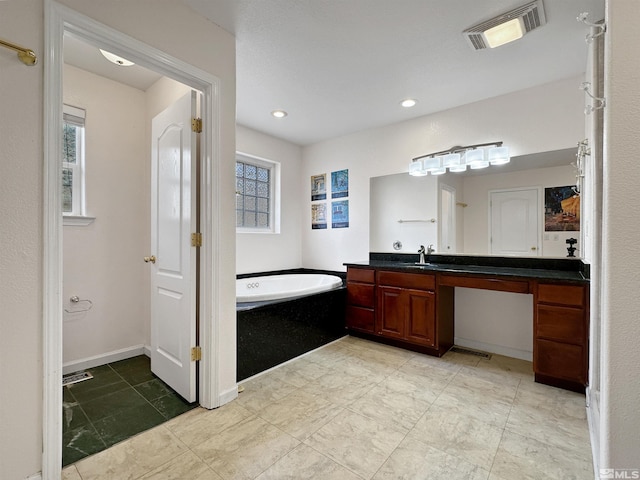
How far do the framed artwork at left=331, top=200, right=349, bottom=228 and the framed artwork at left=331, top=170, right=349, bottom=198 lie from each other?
4.2 inches

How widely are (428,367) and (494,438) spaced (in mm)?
901

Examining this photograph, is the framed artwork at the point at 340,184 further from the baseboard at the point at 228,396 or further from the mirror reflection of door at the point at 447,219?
the baseboard at the point at 228,396

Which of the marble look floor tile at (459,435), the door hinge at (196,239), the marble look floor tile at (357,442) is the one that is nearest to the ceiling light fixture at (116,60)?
the door hinge at (196,239)

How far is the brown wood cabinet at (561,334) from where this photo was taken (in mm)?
2062

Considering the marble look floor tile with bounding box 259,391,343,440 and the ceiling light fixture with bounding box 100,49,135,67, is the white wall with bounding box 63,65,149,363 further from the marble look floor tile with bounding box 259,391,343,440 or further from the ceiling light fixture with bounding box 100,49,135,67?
the marble look floor tile with bounding box 259,391,343,440

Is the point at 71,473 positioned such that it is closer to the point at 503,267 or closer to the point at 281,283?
the point at 281,283

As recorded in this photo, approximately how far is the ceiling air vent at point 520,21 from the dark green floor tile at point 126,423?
3.13 m

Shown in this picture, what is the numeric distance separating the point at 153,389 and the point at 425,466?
187cm

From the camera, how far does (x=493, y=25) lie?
1.85 m

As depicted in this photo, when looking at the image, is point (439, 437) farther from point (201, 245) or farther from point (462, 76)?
point (462, 76)

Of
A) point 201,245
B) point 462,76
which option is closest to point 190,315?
point 201,245

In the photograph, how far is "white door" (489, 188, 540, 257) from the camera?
270 cm

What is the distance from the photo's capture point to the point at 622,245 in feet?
3.25

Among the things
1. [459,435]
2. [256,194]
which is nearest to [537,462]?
[459,435]
